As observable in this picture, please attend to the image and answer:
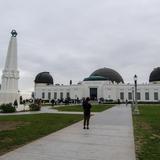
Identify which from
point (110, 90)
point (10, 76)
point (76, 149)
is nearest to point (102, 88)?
point (110, 90)

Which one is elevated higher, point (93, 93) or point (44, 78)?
point (44, 78)

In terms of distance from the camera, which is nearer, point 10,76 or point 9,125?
point 9,125

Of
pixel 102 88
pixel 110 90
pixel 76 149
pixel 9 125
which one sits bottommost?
pixel 76 149

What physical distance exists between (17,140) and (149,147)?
16.3 ft

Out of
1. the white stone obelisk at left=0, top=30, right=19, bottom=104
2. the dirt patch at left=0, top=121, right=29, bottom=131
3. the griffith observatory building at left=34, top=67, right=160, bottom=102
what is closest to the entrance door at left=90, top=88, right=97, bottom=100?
the griffith observatory building at left=34, top=67, right=160, bottom=102

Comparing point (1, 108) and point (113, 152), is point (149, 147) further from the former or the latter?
point (1, 108)

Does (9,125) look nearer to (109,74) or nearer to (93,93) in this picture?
(93,93)

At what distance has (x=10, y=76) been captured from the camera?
39.9m

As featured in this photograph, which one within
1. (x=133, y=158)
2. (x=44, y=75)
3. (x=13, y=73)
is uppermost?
(x=44, y=75)

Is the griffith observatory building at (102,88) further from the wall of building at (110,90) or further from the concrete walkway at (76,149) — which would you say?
the concrete walkway at (76,149)

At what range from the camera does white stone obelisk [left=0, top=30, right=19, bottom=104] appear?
39.3 m

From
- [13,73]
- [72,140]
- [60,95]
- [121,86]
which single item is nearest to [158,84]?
[121,86]

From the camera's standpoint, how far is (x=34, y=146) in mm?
9453

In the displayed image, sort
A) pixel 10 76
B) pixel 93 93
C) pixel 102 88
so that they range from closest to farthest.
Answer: pixel 10 76 < pixel 102 88 < pixel 93 93
